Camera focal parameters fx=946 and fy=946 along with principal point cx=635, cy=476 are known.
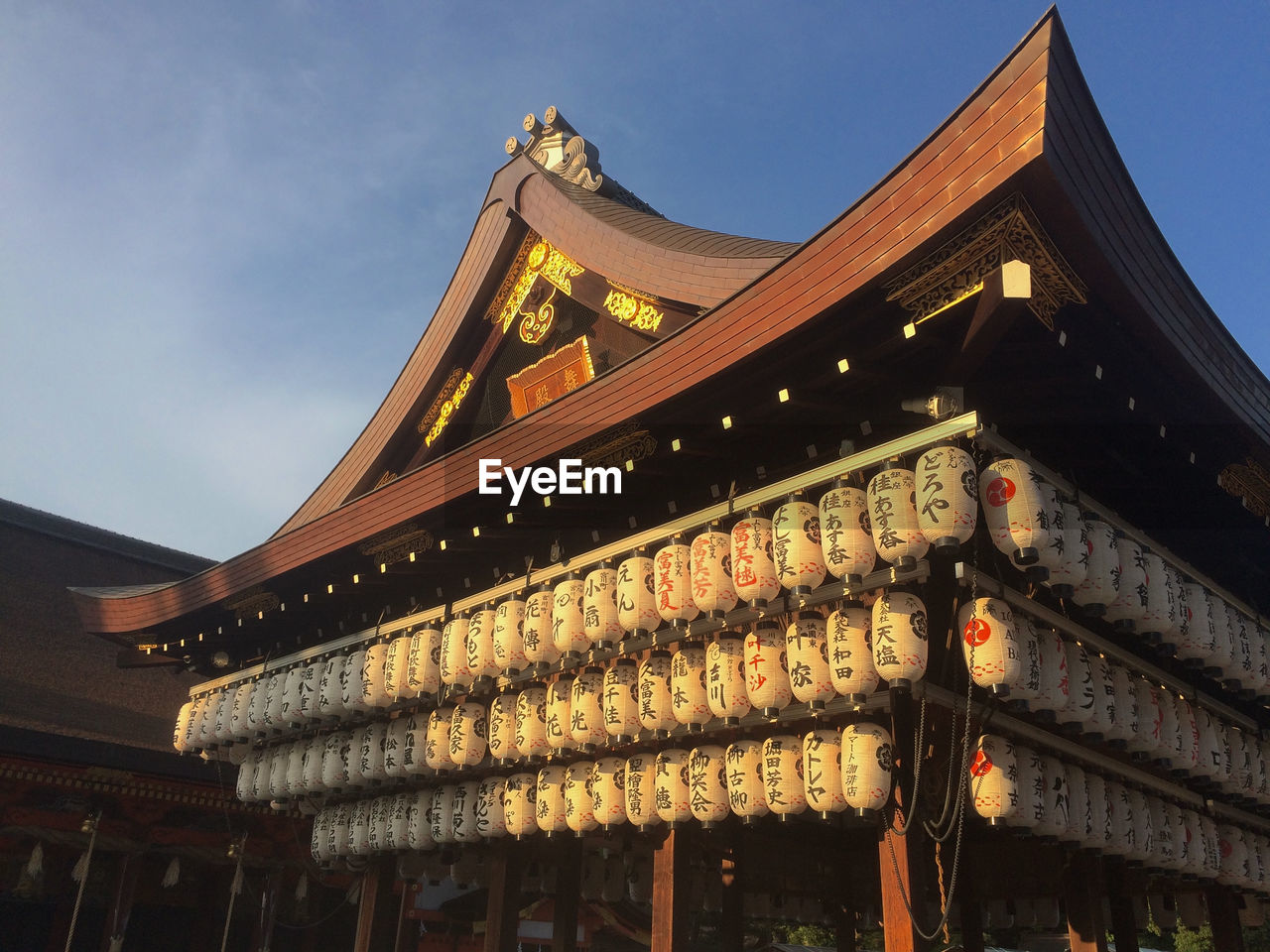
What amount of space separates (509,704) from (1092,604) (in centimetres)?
561

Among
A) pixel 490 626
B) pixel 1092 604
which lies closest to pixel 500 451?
pixel 490 626

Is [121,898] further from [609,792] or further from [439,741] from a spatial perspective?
[609,792]

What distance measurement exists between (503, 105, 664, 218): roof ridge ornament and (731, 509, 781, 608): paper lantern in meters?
6.59

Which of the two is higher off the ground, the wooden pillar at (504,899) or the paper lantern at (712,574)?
the paper lantern at (712,574)

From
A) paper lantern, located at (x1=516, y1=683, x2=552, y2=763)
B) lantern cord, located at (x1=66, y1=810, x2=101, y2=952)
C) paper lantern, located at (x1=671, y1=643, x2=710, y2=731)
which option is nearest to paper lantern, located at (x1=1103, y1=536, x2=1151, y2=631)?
paper lantern, located at (x1=671, y1=643, x2=710, y2=731)

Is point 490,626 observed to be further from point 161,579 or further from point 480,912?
point 161,579

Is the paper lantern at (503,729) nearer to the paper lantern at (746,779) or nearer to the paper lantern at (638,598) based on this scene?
the paper lantern at (638,598)

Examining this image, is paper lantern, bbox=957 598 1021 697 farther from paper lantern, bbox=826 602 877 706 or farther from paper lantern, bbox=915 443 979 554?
paper lantern, bbox=826 602 877 706

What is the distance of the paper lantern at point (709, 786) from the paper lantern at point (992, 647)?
2.37 meters

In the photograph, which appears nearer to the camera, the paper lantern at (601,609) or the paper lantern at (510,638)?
the paper lantern at (601,609)

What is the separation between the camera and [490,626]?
980 cm

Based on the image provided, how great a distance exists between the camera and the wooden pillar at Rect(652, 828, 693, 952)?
820 cm

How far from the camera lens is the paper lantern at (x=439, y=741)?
10.1 m
